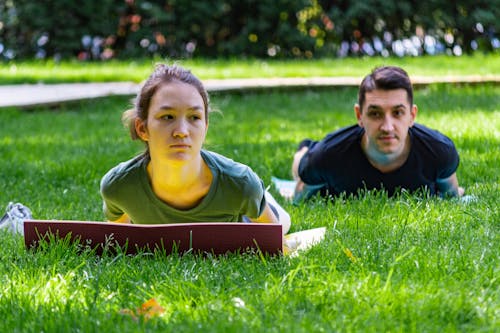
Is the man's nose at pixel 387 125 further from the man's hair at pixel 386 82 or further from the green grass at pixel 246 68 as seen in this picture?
the green grass at pixel 246 68

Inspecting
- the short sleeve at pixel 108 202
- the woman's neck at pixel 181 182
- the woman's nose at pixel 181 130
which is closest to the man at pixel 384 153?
the woman's neck at pixel 181 182

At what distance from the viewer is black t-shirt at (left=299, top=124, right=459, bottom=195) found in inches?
200

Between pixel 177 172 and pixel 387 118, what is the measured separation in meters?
1.42

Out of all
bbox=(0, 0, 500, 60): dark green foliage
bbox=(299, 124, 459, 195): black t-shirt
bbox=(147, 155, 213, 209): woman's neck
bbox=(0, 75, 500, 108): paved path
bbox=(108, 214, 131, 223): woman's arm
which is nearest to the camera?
bbox=(147, 155, 213, 209): woman's neck

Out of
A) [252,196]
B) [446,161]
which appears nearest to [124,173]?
[252,196]

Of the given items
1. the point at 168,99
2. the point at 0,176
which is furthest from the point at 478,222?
the point at 0,176

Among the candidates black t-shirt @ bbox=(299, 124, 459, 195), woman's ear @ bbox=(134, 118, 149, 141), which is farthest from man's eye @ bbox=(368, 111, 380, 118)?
woman's ear @ bbox=(134, 118, 149, 141)

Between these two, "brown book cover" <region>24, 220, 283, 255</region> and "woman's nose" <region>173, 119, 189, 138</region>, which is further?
"woman's nose" <region>173, 119, 189, 138</region>

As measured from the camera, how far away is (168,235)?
3.72m

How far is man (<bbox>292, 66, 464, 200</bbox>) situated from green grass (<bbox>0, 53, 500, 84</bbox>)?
19.4ft

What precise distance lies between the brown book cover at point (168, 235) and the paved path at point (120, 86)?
5.87 meters

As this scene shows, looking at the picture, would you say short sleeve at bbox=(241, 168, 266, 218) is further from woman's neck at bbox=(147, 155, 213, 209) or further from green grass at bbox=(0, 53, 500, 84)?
green grass at bbox=(0, 53, 500, 84)

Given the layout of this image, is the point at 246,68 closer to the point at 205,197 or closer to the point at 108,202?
the point at 108,202

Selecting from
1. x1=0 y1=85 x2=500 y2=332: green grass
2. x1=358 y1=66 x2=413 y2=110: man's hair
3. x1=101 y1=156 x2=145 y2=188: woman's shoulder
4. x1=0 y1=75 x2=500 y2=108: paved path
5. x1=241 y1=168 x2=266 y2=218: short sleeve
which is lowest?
x1=0 y1=75 x2=500 y2=108: paved path
